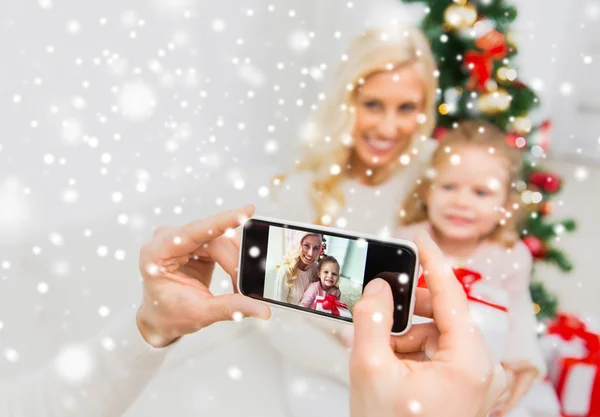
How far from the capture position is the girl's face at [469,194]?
1.40 metres

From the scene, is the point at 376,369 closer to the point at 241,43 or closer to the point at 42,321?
the point at 42,321

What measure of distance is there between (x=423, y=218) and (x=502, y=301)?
335 mm

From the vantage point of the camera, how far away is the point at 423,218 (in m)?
1.59

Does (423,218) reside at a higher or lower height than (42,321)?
higher

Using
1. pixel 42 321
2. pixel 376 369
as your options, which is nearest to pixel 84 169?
pixel 42 321

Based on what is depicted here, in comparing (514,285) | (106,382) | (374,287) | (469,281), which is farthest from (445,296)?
(514,285)

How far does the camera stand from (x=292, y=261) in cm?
73

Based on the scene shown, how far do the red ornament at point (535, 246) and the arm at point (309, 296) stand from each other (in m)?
0.97

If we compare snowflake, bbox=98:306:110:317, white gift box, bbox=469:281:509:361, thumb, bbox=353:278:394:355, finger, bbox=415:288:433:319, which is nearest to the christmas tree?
white gift box, bbox=469:281:509:361

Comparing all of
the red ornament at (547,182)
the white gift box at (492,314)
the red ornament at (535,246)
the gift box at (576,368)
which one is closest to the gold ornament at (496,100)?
the red ornament at (547,182)

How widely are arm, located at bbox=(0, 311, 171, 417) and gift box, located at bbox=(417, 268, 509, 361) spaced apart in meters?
0.86

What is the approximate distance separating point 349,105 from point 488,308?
0.74 metres

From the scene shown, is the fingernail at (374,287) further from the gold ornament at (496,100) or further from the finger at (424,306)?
the gold ornament at (496,100)

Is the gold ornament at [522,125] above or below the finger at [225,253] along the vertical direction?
above
